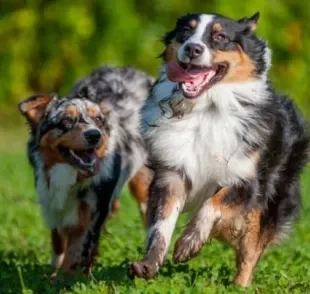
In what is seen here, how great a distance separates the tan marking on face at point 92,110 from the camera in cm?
966

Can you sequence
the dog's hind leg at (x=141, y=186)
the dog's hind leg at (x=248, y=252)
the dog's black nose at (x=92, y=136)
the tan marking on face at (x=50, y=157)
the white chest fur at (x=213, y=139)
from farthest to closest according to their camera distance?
1. the dog's hind leg at (x=141, y=186)
2. the tan marking on face at (x=50, y=157)
3. the dog's black nose at (x=92, y=136)
4. the dog's hind leg at (x=248, y=252)
5. the white chest fur at (x=213, y=139)

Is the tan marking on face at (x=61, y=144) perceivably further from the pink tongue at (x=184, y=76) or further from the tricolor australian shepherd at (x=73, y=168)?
the pink tongue at (x=184, y=76)

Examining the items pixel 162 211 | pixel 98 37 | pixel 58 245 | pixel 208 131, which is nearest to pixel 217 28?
pixel 208 131

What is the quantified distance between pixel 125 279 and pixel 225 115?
1.32 m

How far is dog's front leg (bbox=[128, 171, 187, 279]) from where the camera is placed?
7.28m

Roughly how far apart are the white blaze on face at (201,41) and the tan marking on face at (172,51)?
0.60 ft

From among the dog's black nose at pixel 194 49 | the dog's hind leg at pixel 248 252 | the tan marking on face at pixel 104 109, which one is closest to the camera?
the dog's black nose at pixel 194 49

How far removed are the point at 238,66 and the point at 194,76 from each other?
1.09 feet

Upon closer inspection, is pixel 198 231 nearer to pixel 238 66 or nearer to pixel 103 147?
pixel 238 66

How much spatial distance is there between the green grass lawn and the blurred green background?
10.7m

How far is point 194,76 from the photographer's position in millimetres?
7414

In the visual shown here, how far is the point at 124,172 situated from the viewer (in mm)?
10305

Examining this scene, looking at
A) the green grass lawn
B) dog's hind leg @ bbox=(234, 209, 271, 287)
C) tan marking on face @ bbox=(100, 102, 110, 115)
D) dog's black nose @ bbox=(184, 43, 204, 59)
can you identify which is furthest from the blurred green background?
dog's black nose @ bbox=(184, 43, 204, 59)

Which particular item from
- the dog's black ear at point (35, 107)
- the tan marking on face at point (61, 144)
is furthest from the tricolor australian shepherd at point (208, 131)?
the dog's black ear at point (35, 107)
